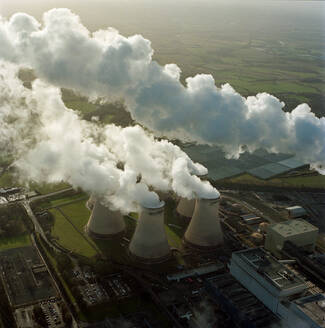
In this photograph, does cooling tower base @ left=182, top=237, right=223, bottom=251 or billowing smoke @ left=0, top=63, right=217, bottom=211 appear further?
cooling tower base @ left=182, top=237, right=223, bottom=251

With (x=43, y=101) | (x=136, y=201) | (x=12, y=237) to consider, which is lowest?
(x=12, y=237)

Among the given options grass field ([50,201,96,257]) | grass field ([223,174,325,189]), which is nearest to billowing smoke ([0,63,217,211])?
grass field ([50,201,96,257])

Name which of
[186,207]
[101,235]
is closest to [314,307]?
[186,207]

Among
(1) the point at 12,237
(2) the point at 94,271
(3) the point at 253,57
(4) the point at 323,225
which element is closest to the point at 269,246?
(4) the point at 323,225

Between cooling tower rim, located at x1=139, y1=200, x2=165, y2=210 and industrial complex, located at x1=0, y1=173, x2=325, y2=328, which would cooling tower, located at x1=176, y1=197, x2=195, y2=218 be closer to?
industrial complex, located at x1=0, y1=173, x2=325, y2=328

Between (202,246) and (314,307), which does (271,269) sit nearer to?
(314,307)

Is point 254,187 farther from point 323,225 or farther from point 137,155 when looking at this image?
point 137,155

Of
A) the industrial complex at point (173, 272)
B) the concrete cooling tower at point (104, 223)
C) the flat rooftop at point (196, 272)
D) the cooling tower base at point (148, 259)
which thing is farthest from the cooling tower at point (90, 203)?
the flat rooftop at point (196, 272)
